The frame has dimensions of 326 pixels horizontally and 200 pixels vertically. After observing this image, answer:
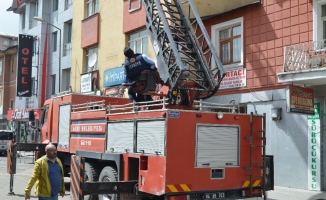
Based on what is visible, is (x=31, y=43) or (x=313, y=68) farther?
(x=31, y=43)

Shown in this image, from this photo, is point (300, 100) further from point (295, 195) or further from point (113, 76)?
point (113, 76)

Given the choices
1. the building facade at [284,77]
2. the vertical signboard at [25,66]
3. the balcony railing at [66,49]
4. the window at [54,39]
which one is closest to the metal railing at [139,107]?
the building facade at [284,77]

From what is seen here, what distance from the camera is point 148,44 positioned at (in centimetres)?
2022

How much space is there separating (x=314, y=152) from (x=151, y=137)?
23.2 ft

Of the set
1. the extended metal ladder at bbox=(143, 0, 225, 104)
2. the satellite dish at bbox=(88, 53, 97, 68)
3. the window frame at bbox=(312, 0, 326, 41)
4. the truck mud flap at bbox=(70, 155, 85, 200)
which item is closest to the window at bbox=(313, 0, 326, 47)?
the window frame at bbox=(312, 0, 326, 41)

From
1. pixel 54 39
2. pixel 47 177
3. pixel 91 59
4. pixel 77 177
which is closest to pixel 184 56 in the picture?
pixel 77 177

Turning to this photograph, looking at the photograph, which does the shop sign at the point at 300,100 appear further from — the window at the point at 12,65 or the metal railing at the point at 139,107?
the window at the point at 12,65

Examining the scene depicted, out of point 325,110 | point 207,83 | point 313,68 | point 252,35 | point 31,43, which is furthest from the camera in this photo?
point 31,43

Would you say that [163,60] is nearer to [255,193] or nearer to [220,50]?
[255,193]

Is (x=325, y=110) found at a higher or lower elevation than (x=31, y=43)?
lower

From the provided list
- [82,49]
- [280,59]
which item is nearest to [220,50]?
[280,59]

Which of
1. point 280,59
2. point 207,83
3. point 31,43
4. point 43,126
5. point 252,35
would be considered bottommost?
point 43,126

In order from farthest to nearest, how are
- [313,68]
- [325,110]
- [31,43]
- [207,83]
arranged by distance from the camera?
[31,43]
[325,110]
[313,68]
[207,83]

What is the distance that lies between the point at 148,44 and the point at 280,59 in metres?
7.67
